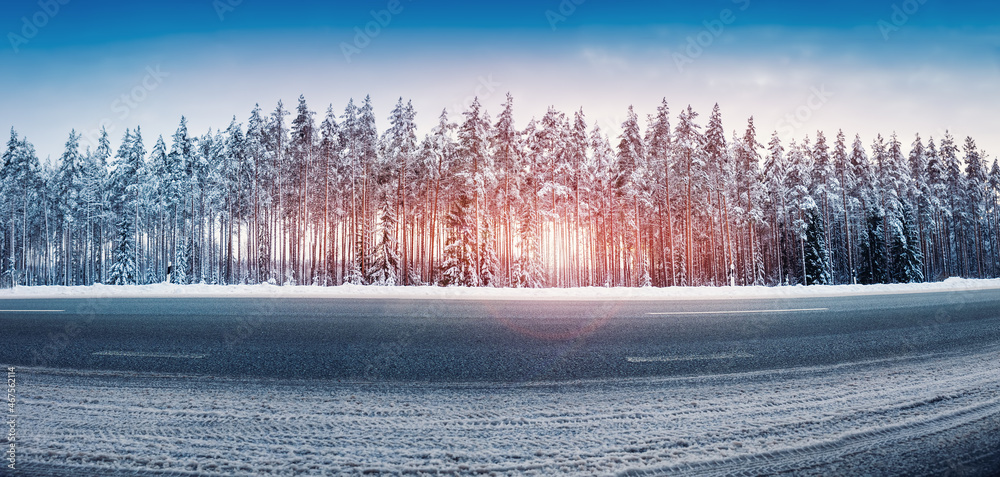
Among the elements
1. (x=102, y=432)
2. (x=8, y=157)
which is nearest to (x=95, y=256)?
(x=8, y=157)

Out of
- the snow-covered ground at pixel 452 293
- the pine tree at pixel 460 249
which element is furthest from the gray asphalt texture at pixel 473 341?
the pine tree at pixel 460 249

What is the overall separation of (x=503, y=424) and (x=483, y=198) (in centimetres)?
2936

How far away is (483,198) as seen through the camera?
32.0m

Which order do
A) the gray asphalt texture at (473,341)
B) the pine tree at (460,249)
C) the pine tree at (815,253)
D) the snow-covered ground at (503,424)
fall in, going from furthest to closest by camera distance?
the pine tree at (815,253) → the pine tree at (460,249) → the gray asphalt texture at (473,341) → the snow-covered ground at (503,424)

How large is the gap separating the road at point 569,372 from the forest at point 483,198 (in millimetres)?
21984

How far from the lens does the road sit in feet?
8.16

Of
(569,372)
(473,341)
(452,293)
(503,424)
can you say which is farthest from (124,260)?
(503,424)

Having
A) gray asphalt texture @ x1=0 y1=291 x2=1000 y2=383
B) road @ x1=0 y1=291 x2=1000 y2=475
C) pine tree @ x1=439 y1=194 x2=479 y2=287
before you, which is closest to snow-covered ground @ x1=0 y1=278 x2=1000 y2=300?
gray asphalt texture @ x1=0 y1=291 x2=1000 y2=383

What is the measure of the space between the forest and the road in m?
22.0

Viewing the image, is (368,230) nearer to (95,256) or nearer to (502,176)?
(502,176)

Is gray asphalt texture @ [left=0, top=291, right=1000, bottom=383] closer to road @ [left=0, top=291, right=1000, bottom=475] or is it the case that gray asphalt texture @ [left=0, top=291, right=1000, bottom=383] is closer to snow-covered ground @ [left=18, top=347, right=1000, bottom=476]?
road @ [left=0, top=291, right=1000, bottom=475]

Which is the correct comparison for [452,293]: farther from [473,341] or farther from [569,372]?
[569,372]

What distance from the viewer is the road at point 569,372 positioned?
8.16 feet

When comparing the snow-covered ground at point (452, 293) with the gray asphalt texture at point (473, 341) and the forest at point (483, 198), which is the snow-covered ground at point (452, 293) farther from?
the forest at point (483, 198)
